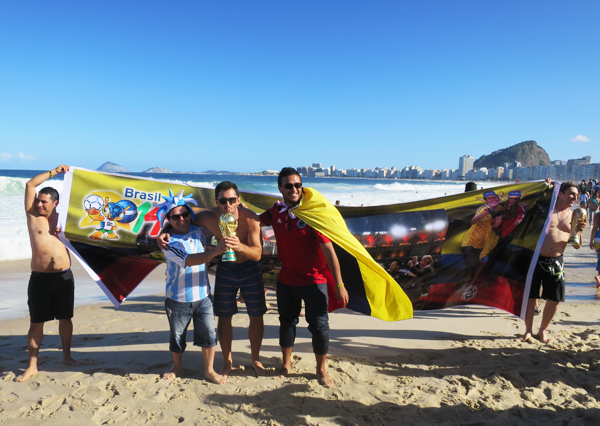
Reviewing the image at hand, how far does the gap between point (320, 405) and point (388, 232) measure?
2.32 m

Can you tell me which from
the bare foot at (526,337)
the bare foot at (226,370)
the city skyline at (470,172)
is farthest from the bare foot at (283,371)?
the city skyline at (470,172)

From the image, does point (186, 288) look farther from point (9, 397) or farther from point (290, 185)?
point (9, 397)

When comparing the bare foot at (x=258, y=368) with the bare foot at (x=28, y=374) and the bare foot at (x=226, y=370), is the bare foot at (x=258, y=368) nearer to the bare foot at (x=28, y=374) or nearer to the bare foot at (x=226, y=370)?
the bare foot at (x=226, y=370)

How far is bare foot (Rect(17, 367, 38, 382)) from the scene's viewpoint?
3475 millimetres

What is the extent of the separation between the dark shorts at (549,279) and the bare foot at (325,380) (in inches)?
111

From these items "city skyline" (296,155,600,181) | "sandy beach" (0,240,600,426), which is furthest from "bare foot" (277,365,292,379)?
"city skyline" (296,155,600,181)

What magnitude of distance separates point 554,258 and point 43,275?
5.69 meters

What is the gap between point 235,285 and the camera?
11.6 feet

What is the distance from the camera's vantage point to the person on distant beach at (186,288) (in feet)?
11.0

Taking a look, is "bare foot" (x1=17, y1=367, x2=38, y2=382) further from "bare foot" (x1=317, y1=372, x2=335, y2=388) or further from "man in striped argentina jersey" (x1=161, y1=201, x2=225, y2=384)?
"bare foot" (x1=317, y1=372, x2=335, y2=388)

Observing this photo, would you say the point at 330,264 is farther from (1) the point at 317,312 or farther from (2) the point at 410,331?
(2) the point at 410,331

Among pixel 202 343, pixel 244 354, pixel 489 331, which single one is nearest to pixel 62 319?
pixel 202 343

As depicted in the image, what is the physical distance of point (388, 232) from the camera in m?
4.71

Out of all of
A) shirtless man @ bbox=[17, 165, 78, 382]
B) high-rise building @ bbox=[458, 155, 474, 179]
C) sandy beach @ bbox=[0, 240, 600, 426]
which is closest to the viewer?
sandy beach @ bbox=[0, 240, 600, 426]
